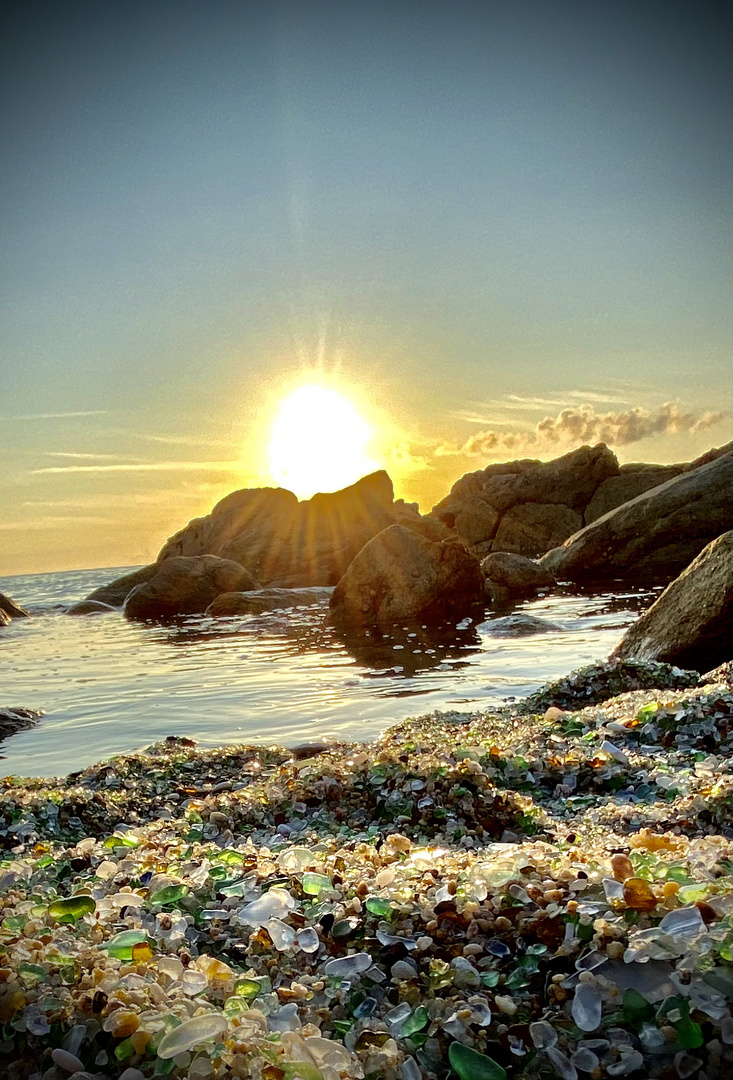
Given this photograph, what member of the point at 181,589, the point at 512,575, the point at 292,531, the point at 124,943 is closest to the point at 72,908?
the point at 124,943

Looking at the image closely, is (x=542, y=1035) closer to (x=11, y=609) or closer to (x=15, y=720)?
(x=15, y=720)

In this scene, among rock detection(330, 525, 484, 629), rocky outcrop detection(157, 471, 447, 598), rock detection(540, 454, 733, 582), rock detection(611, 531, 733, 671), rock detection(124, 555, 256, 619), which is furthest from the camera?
rocky outcrop detection(157, 471, 447, 598)

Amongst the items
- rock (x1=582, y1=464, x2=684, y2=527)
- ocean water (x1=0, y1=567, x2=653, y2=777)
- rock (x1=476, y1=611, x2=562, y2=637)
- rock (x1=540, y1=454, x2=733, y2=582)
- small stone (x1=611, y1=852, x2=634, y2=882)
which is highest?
rock (x1=582, y1=464, x2=684, y2=527)

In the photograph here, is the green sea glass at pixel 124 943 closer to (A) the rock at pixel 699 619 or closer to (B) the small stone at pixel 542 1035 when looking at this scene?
(B) the small stone at pixel 542 1035

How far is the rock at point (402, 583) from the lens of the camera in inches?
640

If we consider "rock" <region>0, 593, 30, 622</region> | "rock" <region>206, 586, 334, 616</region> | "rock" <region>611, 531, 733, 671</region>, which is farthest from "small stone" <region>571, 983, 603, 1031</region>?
"rock" <region>0, 593, 30, 622</region>

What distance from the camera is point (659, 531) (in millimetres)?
21547

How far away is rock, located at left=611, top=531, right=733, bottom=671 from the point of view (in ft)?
25.5

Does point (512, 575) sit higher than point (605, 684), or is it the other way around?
point (512, 575)

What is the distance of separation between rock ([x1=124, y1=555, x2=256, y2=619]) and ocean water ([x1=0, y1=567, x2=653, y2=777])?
16.1 ft

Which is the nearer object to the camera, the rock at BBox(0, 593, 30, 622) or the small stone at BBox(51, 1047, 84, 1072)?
the small stone at BBox(51, 1047, 84, 1072)

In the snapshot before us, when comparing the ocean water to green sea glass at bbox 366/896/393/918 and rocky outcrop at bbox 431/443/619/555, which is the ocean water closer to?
green sea glass at bbox 366/896/393/918

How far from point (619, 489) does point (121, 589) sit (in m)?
25.3

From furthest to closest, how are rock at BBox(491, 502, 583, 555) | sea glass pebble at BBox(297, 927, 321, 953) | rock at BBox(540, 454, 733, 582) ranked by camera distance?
rock at BBox(491, 502, 583, 555) < rock at BBox(540, 454, 733, 582) < sea glass pebble at BBox(297, 927, 321, 953)
